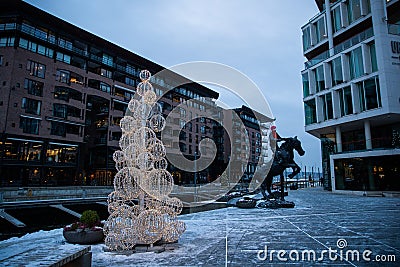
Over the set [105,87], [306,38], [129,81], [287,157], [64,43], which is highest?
[306,38]

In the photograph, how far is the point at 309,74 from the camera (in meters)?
38.4

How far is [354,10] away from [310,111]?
13.1 m

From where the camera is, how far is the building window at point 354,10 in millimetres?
32812

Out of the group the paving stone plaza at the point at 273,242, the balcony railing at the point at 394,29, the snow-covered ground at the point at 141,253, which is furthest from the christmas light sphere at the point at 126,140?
the balcony railing at the point at 394,29

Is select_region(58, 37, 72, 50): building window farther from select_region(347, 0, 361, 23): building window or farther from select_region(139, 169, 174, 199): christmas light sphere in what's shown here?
select_region(139, 169, 174, 199): christmas light sphere

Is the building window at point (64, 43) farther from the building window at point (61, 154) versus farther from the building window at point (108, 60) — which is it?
the building window at point (61, 154)

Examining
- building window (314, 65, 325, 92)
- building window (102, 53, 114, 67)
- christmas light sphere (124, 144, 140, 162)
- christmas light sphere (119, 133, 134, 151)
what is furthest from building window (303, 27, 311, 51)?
christmas light sphere (124, 144, 140, 162)

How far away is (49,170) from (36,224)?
75.2 feet

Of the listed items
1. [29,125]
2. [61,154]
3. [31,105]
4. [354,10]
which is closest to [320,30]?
[354,10]

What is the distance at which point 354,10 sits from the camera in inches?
1312

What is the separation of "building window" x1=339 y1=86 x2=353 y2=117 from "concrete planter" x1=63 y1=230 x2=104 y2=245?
105ft

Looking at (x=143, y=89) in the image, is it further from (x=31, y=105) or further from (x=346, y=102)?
(x=31, y=105)

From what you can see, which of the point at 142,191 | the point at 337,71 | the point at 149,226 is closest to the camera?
the point at 149,226

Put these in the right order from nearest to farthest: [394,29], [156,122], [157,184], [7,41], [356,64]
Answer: [157,184]
[156,122]
[394,29]
[356,64]
[7,41]
